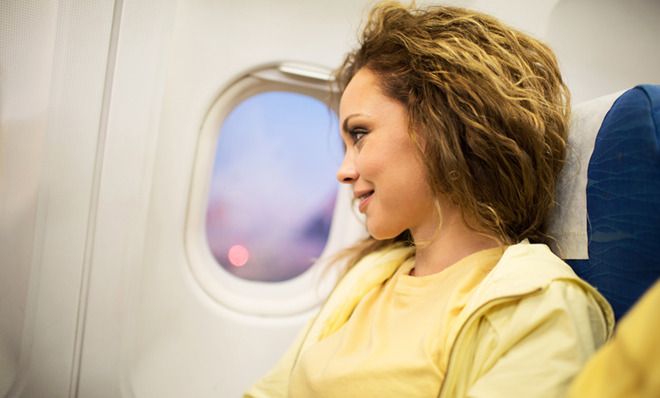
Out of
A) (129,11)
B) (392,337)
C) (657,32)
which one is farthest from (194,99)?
(657,32)

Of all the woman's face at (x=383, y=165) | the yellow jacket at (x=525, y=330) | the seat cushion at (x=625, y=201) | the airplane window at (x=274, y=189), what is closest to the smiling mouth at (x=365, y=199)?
the woman's face at (x=383, y=165)

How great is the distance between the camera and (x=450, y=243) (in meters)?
1.35

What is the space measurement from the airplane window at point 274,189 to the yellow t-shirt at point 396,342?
2.95ft

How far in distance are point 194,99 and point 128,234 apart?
0.54 metres

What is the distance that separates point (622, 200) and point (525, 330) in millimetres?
346

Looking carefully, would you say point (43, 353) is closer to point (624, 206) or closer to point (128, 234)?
point (128, 234)

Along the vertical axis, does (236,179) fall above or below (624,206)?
below

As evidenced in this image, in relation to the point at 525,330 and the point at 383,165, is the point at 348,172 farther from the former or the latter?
the point at 525,330

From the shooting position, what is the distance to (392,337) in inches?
49.1

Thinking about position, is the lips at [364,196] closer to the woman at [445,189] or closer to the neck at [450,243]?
the woman at [445,189]

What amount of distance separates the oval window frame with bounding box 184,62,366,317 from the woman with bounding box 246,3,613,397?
2.12 feet


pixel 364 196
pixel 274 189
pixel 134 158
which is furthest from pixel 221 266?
pixel 364 196

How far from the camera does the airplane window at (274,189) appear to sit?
2.27 metres

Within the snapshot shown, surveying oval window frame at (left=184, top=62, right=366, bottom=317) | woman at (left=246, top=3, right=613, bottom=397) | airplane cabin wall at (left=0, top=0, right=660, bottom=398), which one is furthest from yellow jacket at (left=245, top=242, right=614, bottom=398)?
airplane cabin wall at (left=0, top=0, right=660, bottom=398)
